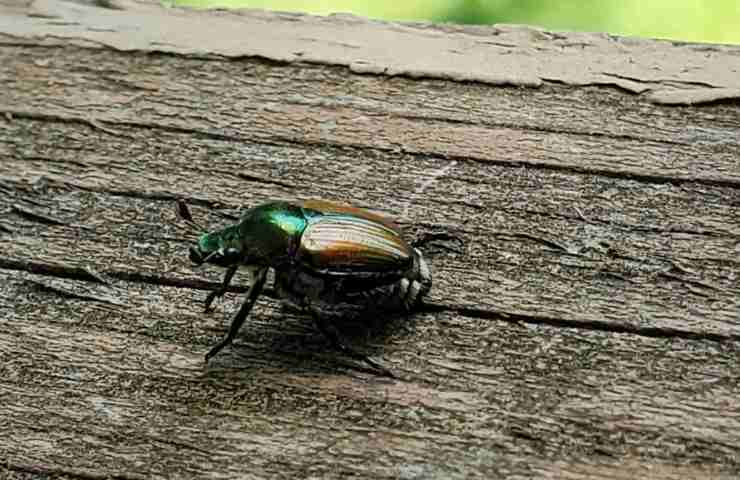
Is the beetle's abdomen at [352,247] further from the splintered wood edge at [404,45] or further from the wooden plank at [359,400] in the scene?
the splintered wood edge at [404,45]

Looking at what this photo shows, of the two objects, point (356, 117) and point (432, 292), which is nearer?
point (432, 292)

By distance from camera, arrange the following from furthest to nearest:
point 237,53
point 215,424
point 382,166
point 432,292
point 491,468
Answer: point 237,53 < point 382,166 < point 432,292 < point 215,424 < point 491,468

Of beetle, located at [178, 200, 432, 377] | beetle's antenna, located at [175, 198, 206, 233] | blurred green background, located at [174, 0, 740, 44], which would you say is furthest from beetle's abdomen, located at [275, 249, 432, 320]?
blurred green background, located at [174, 0, 740, 44]

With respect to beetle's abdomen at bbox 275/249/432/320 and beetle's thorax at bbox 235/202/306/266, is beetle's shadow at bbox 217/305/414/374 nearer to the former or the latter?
beetle's abdomen at bbox 275/249/432/320

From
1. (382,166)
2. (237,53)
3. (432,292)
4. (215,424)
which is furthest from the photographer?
(237,53)

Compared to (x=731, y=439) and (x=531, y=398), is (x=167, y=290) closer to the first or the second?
(x=531, y=398)

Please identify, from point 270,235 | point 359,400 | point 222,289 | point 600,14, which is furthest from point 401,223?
point 600,14

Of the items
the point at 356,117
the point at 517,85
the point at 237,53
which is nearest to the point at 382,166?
the point at 356,117
